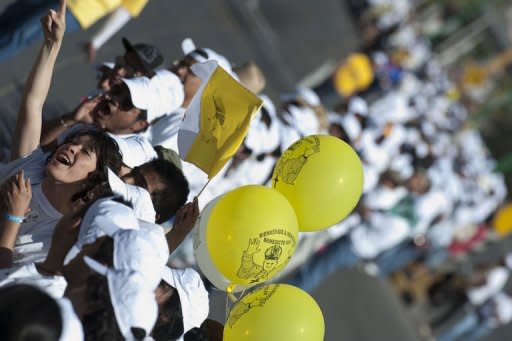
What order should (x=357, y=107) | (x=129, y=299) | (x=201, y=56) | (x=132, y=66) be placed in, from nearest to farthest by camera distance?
(x=129, y=299), (x=132, y=66), (x=201, y=56), (x=357, y=107)

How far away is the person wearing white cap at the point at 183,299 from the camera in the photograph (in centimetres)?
239

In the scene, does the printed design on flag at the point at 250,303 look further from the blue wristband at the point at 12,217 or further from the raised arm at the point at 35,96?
the raised arm at the point at 35,96

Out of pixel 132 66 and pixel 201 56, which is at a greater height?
pixel 132 66

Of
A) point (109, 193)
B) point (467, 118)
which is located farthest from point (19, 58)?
point (467, 118)

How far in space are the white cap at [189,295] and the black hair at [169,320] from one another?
0.08 ft

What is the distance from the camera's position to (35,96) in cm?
303

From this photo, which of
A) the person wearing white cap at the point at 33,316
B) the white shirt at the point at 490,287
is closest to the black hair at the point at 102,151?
the person wearing white cap at the point at 33,316

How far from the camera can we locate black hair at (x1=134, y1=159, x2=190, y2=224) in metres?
2.88

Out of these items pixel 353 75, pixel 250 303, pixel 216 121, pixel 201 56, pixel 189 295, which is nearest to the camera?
pixel 189 295

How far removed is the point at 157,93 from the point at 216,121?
0.44 metres

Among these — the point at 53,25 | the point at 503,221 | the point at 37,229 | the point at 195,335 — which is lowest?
the point at 503,221

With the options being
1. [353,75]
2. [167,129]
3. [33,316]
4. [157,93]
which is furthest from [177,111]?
[353,75]

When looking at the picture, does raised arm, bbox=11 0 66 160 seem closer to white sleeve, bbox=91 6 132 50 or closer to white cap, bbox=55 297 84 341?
white cap, bbox=55 297 84 341

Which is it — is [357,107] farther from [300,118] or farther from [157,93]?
[157,93]
